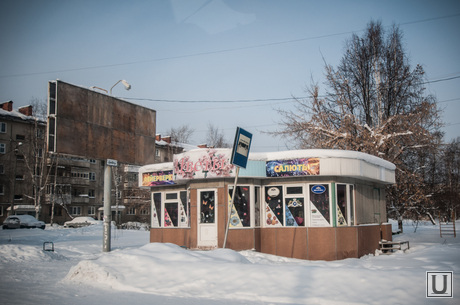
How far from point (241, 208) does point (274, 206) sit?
1.30 metres

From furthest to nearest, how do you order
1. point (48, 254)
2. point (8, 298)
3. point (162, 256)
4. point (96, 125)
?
point (96, 125) < point (48, 254) < point (162, 256) < point (8, 298)

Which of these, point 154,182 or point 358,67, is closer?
point 154,182

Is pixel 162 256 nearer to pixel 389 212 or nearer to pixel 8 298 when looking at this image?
pixel 8 298

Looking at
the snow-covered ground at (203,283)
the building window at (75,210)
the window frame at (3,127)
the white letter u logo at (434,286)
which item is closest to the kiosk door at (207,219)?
the snow-covered ground at (203,283)

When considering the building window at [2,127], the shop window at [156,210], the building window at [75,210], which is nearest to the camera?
the shop window at [156,210]

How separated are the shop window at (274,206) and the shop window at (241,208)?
802mm

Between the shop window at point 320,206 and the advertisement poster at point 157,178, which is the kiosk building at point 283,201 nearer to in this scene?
the shop window at point 320,206

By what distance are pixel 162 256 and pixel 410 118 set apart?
20152 millimetres

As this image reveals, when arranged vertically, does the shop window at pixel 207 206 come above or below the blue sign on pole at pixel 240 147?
below

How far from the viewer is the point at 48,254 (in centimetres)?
1529

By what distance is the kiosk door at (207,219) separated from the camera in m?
16.2

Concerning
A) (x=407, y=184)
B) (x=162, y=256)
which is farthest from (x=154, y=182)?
(x=407, y=184)

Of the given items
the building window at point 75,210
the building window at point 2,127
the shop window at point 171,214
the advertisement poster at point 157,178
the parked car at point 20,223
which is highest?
the building window at point 2,127

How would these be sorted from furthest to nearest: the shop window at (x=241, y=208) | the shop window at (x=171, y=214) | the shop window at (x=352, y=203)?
the shop window at (x=171, y=214)
the shop window at (x=352, y=203)
the shop window at (x=241, y=208)
